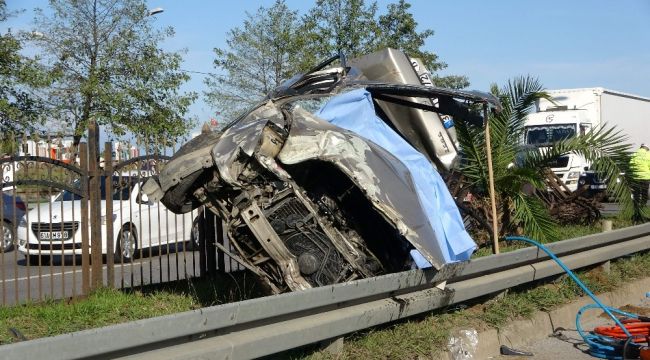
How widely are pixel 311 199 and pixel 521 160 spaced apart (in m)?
5.18

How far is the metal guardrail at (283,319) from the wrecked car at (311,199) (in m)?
0.28

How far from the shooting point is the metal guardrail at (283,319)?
13.3 feet

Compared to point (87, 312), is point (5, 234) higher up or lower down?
higher up

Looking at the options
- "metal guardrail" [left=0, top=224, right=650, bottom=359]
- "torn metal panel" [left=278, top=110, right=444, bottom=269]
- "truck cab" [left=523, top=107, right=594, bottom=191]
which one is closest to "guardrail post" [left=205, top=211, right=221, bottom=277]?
"torn metal panel" [left=278, top=110, right=444, bottom=269]

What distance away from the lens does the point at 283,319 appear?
206 inches

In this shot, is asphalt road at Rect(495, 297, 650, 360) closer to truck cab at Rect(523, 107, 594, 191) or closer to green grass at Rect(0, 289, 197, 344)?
green grass at Rect(0, 289, 197, 344)

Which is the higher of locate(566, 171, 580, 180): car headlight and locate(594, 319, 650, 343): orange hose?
locate(566, 171, 580, 180): car headlight

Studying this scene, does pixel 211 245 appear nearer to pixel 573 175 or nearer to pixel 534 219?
pixel 534 219

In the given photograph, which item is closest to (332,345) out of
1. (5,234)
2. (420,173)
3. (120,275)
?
(420,173)

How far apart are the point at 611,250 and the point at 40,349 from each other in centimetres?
730

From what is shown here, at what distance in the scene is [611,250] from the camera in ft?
30.3

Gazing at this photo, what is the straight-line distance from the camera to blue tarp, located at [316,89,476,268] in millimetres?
6223

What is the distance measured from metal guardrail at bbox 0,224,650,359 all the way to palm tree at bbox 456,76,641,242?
2126 millimetres

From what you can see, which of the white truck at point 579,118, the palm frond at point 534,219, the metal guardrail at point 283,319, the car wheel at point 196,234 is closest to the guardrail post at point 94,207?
the car wheel at point 196,234
